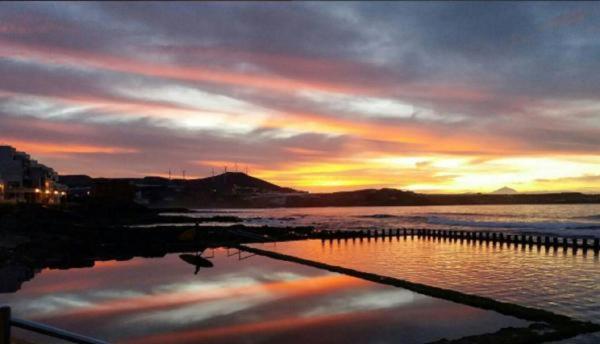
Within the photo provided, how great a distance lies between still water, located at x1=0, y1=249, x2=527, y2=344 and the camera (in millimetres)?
18172

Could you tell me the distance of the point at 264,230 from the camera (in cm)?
7444


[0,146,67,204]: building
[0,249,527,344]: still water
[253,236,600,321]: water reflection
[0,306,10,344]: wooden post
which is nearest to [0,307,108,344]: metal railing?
[0,306,10,344]: wooden post

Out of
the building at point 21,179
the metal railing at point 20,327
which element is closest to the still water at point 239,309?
the metal railing at point 20,327

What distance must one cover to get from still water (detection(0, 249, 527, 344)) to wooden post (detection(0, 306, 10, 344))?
13509 millimetres

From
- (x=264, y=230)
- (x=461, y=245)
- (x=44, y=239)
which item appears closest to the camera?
(x=44, y=239)

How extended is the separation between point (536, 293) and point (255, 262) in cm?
2097

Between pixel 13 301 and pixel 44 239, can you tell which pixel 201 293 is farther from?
pixel 44 239

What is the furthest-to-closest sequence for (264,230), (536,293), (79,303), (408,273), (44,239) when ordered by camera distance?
(264,230)
(44,239)
(408,273)
(536,293)
(79,303)

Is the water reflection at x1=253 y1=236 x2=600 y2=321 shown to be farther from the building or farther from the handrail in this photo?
the building

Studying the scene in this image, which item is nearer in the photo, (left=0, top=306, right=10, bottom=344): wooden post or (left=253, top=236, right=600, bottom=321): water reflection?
(left=0, top=306, right=10, bottom=344): wooden post

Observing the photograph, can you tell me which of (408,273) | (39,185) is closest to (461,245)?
(408,273)

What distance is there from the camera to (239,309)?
21.9 metres

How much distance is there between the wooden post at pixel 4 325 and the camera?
4.36 meters

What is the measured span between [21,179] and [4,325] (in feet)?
341
